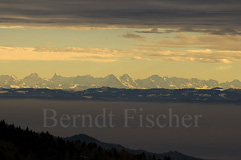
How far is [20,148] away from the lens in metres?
40.7

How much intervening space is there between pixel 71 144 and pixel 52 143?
1929 millimetres

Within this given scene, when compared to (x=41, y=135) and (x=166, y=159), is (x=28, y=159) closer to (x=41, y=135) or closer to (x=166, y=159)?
(x=41, y=135)

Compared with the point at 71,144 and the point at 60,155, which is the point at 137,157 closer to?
the point at 71,144

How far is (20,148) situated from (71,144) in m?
6.23

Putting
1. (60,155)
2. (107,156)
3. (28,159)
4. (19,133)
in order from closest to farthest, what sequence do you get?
(28,159)
(60,155)
(107,156)
(19,133)

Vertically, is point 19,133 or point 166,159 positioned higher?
point 19,133

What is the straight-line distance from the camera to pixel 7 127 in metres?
48.8

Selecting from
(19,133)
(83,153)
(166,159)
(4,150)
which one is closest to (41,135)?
(19,133)

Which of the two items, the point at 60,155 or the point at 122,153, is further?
the point at 122,153

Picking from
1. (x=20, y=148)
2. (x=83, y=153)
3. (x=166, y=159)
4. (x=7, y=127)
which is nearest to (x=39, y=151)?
(x=20, y=148)

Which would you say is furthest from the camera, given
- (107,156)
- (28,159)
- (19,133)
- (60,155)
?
(19,133)

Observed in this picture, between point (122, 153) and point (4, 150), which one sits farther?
point (122, 153)

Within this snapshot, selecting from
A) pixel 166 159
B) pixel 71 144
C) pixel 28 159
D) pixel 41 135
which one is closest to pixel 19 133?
pixel 41 135

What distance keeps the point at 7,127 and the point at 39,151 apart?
29.8 ft
